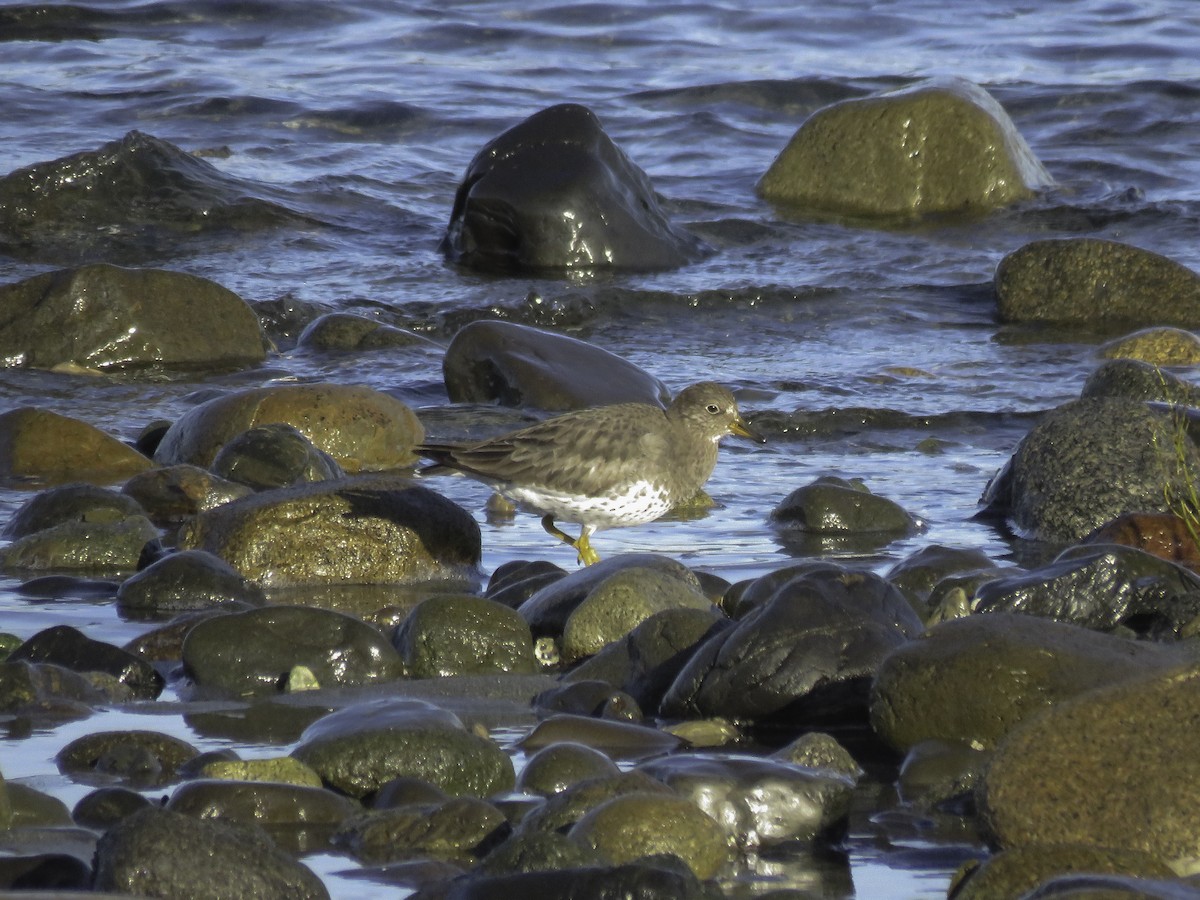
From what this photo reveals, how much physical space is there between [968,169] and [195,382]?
8.06m

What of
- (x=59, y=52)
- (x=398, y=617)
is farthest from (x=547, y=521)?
(x=59, y=52)

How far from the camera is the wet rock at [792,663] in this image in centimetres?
527

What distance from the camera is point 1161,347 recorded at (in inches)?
429

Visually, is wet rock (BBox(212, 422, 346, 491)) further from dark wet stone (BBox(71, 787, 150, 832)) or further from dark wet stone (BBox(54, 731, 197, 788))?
dark wet stone (BBox(71, 787, 150, 832))

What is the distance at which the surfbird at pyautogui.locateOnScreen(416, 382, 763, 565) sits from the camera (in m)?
7.27

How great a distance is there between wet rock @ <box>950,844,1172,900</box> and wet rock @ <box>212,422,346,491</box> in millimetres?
4599

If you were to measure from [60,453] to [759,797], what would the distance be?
203 inches

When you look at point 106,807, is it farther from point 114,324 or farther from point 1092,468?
point 114,324

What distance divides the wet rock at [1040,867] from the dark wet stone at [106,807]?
78.3 inches

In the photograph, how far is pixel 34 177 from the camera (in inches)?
572

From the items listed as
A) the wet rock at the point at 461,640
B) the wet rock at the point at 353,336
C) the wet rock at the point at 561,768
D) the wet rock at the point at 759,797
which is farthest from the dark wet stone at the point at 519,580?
the wet rock at the point at 353,336

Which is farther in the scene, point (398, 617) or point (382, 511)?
point (382, 511)

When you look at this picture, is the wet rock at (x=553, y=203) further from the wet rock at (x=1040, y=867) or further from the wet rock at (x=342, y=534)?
the wet rock at (x=1040, y=867)

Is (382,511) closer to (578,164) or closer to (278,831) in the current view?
(278,831)
